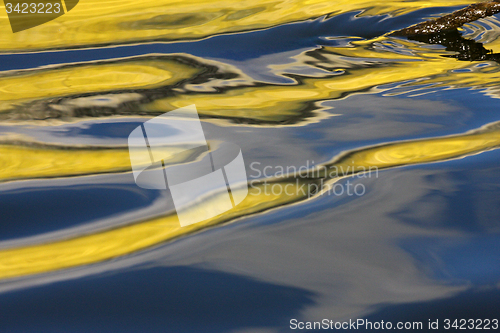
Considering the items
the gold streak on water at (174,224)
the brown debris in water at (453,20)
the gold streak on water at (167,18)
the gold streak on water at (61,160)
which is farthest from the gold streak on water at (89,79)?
the brown debris in water at (453,20)

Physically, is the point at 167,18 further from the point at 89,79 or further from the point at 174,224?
the point at 174,224

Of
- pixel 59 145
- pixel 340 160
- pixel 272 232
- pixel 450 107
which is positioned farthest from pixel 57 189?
pixel 450 107

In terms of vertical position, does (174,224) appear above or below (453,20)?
below

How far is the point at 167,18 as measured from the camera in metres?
1.39

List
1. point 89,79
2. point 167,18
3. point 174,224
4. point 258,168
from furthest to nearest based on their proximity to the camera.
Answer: point 167,18, point 89,79, point 258,168, point 174,224

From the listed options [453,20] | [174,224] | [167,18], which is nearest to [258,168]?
[174,224]

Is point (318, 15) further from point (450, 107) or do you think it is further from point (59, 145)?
point (59, 145)

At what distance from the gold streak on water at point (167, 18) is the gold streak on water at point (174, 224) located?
81cm

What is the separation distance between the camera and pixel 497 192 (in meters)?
0.68

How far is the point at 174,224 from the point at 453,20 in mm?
1289

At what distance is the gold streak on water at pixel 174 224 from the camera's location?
1.91 ft

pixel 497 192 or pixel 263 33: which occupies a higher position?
pixel 263 33

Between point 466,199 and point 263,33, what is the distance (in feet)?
3.14

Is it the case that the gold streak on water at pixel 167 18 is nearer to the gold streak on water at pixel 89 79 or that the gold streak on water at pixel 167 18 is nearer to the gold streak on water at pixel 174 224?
the gold streak on water at pixel 89 79
